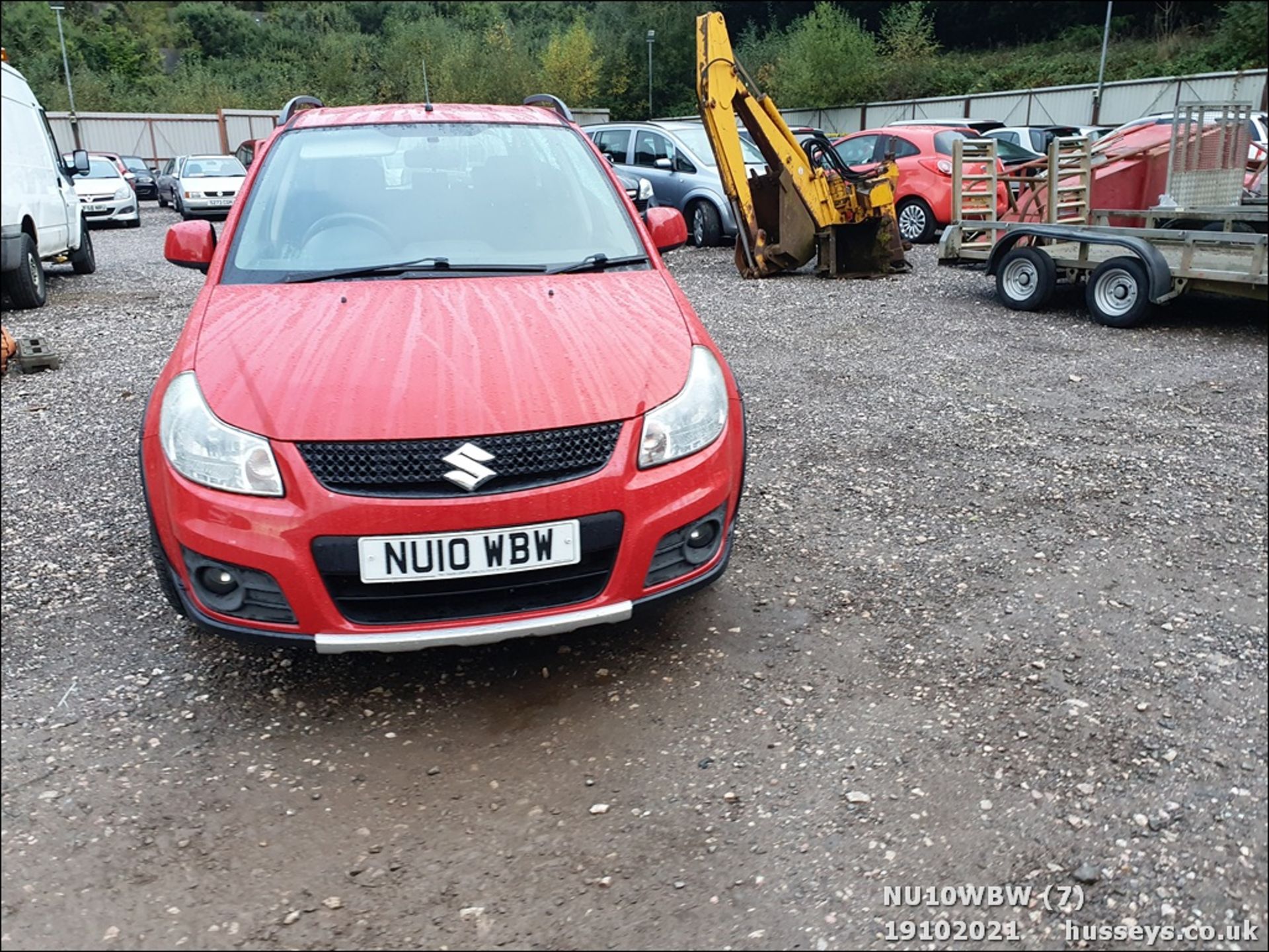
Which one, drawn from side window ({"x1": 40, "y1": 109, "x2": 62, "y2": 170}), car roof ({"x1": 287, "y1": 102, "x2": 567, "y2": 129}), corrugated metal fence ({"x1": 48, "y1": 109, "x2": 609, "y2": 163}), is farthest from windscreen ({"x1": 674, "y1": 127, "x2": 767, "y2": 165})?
corrugated metal fence ({"x1": 48, "y1": 109, "x2": 609, "y2": 163})

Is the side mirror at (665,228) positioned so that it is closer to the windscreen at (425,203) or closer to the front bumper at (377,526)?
the windscreen at (425,203)

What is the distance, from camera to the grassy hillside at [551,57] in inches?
1085

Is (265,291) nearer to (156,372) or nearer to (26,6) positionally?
(26,6)

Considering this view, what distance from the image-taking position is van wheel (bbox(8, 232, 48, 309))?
→ 8320 millimetres

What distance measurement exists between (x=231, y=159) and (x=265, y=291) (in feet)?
67.0

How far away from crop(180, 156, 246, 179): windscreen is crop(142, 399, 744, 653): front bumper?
1977 cm

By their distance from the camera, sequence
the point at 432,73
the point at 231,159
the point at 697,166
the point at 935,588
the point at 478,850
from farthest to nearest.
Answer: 1. the point at 432,73
2. the point at 231,159
3. the point at 697,166
4. the point at 935,588
5. the point at 478,850

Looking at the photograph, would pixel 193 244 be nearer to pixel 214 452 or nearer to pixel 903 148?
pixel 214 452

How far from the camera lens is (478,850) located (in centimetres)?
221

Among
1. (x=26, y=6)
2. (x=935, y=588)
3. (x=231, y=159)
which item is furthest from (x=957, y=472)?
(x=231, y=159)

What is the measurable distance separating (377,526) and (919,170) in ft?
37.9

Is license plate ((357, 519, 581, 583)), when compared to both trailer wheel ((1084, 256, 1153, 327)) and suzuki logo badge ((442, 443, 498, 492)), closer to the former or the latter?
suzuki logo badge ((442, 443, 498, 492))

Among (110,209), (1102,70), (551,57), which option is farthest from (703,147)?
(551,57)

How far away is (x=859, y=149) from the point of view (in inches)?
523
